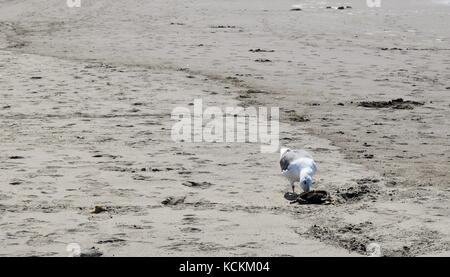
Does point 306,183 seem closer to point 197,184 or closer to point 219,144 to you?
point 197,184

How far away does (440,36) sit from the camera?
17016mm

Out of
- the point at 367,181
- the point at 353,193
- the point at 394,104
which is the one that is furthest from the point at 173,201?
the point at 394,104

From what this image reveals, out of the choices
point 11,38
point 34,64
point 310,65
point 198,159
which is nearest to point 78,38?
point 11,38

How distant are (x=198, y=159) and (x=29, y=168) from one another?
147cm

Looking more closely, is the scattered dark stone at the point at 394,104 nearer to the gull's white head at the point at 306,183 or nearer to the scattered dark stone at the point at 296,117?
the scattered dark stone at the point at 296,117

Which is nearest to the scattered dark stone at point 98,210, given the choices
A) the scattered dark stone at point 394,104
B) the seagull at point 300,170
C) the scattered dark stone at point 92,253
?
the scattered dark stone at point 92,253

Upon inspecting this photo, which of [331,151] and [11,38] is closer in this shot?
[331,151]

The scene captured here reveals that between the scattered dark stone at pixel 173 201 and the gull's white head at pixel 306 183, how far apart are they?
89 cm

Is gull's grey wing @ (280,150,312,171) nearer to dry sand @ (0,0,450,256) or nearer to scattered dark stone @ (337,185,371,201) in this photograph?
dry sand @ (0,0,450,256)

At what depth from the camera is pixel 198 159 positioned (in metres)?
7.72

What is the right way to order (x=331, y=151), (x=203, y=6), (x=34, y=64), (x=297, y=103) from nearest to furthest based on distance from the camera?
1. (x=331, y=151)
2. (x=297, y=103)
3. (x=34, y=64)
4. (x=203, y=6)

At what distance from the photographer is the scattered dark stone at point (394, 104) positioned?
10328 mm
